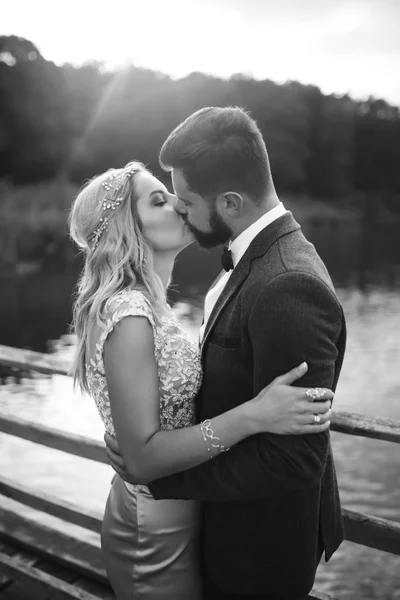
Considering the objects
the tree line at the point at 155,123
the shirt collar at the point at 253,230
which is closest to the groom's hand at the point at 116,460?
the shirt collar at the point at 253,230

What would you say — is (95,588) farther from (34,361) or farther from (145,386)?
(145,386)

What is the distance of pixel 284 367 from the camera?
1.69m

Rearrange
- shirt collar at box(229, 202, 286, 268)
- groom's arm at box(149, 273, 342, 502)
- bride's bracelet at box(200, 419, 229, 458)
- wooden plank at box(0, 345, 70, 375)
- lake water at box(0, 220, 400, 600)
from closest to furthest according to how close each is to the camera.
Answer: groom's arm at box(149, 273, 342, 502)
bride's bracelet at box(200, 419, 229, 458)
shirt collar at box(229, 202, 286, 268)
wooden plank at box(0, 345, 70, 375)
lake water at box(0, 220, 400, 600)

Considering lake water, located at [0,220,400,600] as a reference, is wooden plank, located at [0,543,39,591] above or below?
above

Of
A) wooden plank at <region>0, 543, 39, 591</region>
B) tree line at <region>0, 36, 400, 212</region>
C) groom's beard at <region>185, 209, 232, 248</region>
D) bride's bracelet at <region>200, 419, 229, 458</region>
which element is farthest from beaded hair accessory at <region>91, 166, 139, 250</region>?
tree line at <region>0, 36, 400, 212</region>

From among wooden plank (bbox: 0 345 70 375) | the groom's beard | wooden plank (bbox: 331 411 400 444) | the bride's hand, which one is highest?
the groom's beard

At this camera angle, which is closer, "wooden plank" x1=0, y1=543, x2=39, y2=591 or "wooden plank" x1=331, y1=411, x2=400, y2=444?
"wooden plank" x1=331, y1=411, x2=400, y2=444

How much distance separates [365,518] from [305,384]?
3.04 feet

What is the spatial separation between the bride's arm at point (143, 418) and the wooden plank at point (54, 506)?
4.34 ft

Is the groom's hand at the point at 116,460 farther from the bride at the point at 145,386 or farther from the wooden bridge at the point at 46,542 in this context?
the wooden bridge at the point at 46,542

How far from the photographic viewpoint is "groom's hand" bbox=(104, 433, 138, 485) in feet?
6.73

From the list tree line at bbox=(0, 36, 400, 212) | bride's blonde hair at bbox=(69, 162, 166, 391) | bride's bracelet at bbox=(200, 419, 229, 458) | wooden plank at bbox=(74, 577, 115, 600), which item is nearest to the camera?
bride's bracelet at bbox=(200, 419, 229, 458)

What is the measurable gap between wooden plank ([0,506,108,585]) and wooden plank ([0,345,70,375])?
36.2 inches

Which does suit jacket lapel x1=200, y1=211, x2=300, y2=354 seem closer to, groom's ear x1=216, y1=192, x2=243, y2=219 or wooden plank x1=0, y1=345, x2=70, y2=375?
groom's ear x1=216, y1=192, x2=243, y2=219
